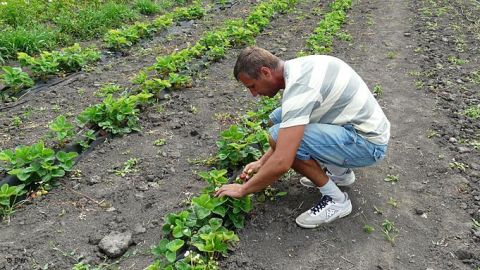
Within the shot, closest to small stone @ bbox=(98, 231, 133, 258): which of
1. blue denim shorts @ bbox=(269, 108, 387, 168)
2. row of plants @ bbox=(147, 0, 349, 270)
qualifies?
row of plants @ bbox=(147, 0, 349, 270)

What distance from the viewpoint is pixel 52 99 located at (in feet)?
18.2

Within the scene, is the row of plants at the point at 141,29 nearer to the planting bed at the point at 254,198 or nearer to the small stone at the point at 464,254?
the planting bed at the point at 254,198

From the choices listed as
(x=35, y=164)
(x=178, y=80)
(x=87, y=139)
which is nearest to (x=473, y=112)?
(x=178, y=80)

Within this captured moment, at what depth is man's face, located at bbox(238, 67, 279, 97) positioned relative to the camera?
308cm

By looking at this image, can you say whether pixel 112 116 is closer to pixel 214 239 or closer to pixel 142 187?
pixel 142 187

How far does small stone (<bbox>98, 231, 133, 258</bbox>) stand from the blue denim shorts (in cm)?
130

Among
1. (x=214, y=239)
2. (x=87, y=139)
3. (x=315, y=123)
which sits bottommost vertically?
(x=87, y=139)

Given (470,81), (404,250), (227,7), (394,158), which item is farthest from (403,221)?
(227,7)

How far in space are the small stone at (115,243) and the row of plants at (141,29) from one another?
434 centimetres

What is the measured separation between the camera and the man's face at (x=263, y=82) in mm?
3080

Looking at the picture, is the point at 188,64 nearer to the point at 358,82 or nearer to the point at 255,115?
the point at 255,115

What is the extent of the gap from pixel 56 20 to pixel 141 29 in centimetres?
168

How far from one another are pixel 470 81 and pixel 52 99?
17.7 feet

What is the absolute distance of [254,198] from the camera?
146 inches
